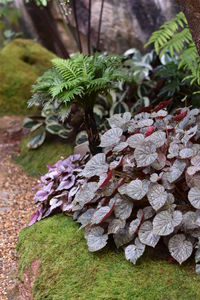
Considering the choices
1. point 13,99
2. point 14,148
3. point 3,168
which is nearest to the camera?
point 3,168

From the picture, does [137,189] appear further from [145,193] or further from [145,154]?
[145,154]

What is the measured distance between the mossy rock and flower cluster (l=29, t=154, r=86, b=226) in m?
1.99

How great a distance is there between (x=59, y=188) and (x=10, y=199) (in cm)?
96

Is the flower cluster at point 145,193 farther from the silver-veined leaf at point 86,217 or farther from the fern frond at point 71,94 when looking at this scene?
the fern frond at point 71,94

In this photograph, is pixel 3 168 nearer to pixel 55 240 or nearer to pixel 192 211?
pixel 55 240

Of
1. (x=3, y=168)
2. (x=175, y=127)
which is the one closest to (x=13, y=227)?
(x=3, y=168)

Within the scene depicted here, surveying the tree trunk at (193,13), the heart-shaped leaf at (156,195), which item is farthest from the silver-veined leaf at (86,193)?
the tree trunk at (193,13)

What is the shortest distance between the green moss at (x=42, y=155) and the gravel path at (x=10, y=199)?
0.10m

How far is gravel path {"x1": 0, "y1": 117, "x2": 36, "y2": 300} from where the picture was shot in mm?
2788

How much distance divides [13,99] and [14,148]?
0.69m

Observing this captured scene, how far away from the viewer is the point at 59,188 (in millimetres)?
2900

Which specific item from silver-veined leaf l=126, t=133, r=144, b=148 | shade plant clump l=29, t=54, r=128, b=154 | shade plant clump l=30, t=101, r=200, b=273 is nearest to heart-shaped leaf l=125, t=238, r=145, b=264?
shade plant clump l=30, t=101, r=200, b=273

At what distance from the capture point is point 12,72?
16.8ft

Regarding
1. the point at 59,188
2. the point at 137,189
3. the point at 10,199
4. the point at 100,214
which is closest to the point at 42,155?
the point at 10,199
